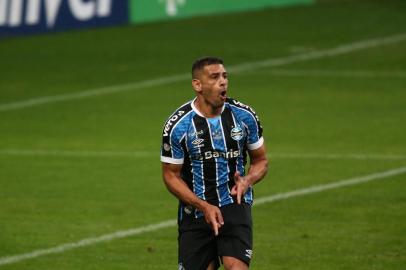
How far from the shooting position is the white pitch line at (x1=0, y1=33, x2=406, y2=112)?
81.5ft

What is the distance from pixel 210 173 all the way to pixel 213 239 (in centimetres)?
48

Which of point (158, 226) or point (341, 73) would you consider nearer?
point (158, 226)

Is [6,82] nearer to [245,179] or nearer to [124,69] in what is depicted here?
[124,69]

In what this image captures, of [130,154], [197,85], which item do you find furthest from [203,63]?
[130,154]

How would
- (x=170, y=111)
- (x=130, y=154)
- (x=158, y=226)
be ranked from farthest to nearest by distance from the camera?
(x=170, y=111) → (x=130, y=154) → (x=158, y=226)

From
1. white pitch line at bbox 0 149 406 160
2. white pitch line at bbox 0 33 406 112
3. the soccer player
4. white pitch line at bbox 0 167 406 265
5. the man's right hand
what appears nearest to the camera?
the man's right hand

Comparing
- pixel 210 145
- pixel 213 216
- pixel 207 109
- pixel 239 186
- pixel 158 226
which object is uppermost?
pixel 207 109

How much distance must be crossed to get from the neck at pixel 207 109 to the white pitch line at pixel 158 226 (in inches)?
137

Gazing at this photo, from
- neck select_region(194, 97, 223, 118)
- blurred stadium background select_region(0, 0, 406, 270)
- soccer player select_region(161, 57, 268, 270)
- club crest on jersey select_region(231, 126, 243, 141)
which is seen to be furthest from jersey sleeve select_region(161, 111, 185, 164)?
blurred stadium background select_region(0, 0, 406, 270)

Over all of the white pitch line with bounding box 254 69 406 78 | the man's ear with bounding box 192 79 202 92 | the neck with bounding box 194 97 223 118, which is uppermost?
the man's ear with bounding box 192 79 202 92

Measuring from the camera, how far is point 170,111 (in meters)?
23.4

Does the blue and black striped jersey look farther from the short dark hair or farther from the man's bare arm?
the short dark hair

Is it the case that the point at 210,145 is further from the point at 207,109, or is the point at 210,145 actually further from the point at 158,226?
the point at 158,226

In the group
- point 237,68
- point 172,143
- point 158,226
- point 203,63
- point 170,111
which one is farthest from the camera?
point 237,68
